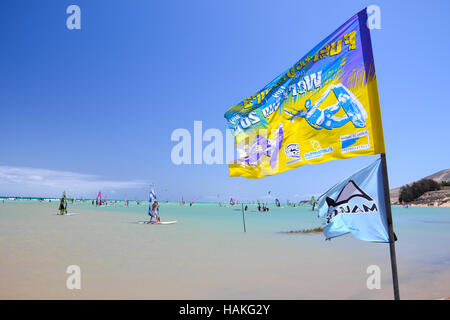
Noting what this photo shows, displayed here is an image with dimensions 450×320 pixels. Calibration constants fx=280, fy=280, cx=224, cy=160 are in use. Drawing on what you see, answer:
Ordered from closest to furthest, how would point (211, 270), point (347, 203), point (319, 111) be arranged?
point (347, 203), point (319, 111), point (211, 270)

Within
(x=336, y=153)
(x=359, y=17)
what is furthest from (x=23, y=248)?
(x=359, y=17)

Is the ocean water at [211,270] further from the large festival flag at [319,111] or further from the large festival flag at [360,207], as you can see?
the large festival flag at [319,111]

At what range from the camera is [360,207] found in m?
4.23

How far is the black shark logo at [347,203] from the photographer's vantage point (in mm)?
4152

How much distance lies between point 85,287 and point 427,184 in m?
156

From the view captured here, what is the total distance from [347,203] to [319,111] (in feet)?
5.30

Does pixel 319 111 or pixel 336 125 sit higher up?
pixel 319 111

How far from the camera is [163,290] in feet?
25.3
